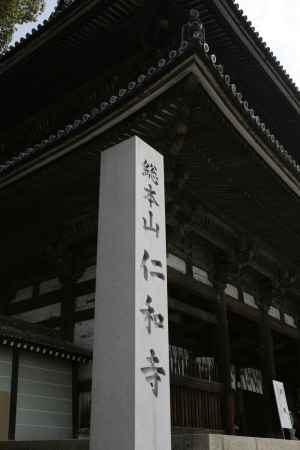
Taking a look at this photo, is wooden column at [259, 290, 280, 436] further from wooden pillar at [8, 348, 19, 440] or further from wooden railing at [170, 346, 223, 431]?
wooden pillar at [8, 348, 19, 440]

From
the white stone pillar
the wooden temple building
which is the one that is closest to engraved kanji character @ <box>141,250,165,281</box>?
the white stone pillar

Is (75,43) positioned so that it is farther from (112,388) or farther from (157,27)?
(112,388)

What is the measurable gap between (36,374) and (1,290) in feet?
8.87

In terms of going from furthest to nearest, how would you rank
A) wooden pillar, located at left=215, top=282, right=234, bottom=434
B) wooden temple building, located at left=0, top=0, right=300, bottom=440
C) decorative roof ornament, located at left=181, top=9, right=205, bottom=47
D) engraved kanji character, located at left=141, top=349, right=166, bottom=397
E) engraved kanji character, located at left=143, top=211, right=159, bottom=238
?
wooden pillar, located at left=215, top=282, right=234, bottom=434 → wooden temple building, located at left=0, top=0, right=300, bottom=440 → decorative roof ornament, located at left=181, top=9, right=205, bottom=47 → engraved kanji character, located at left=143, top=211, right=159, bottom=238 → engraved kanji character, located at left=141, top=349, right=166, bottom=397

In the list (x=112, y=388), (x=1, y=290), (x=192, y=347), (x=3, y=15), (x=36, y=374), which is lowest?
(x=112, y=388)

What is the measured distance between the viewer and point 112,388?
3.26 meters

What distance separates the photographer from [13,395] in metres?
6.89

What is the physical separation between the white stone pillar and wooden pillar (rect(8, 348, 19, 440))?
398cm

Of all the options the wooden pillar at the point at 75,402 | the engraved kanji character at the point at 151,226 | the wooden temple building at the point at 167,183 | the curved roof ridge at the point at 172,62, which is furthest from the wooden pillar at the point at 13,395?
the engraved kanji character at the point at 151,226

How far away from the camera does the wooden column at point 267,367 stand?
9.18 metres

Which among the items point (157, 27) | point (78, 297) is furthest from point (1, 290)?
point (157, 27)

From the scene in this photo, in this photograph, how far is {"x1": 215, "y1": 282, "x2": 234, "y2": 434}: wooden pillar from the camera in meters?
7.74

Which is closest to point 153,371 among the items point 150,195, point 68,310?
point 150,195

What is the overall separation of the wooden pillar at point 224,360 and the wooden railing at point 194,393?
10 centimetres
